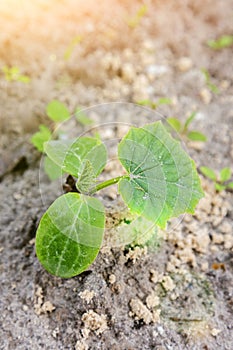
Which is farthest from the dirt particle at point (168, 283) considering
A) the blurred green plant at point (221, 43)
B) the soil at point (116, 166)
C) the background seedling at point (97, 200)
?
the blurred green plant at point (221, 43)

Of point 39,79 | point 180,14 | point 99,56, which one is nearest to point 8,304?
point 39,79

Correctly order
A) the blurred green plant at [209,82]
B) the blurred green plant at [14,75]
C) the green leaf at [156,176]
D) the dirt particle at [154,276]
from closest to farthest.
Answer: the green leaf at [156,176], the dirt particle at [154,276], the blurred green plant at [14,75], the blurred green plant at [209,82]

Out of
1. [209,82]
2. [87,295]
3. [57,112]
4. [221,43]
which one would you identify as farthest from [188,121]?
[87,295]

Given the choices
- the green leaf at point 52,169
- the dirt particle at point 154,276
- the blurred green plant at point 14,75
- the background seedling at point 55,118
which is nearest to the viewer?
the dirt particle at point 154,276

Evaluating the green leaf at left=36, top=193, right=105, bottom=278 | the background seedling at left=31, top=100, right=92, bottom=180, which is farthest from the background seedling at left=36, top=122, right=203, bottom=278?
the background seedling at left=31, top=100, right=92, bottom=180

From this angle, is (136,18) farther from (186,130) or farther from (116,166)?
(116,166)

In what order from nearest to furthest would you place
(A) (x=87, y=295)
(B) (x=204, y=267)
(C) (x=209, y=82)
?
(A) (x=87, y=295) → (B) (x=204, y=267) → (C) (x=209, y=82)

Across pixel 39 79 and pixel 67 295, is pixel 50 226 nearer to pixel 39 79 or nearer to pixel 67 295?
pixel 67 295

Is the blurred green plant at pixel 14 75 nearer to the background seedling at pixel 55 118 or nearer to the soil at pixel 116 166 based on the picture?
the soil at pixel 116 166
